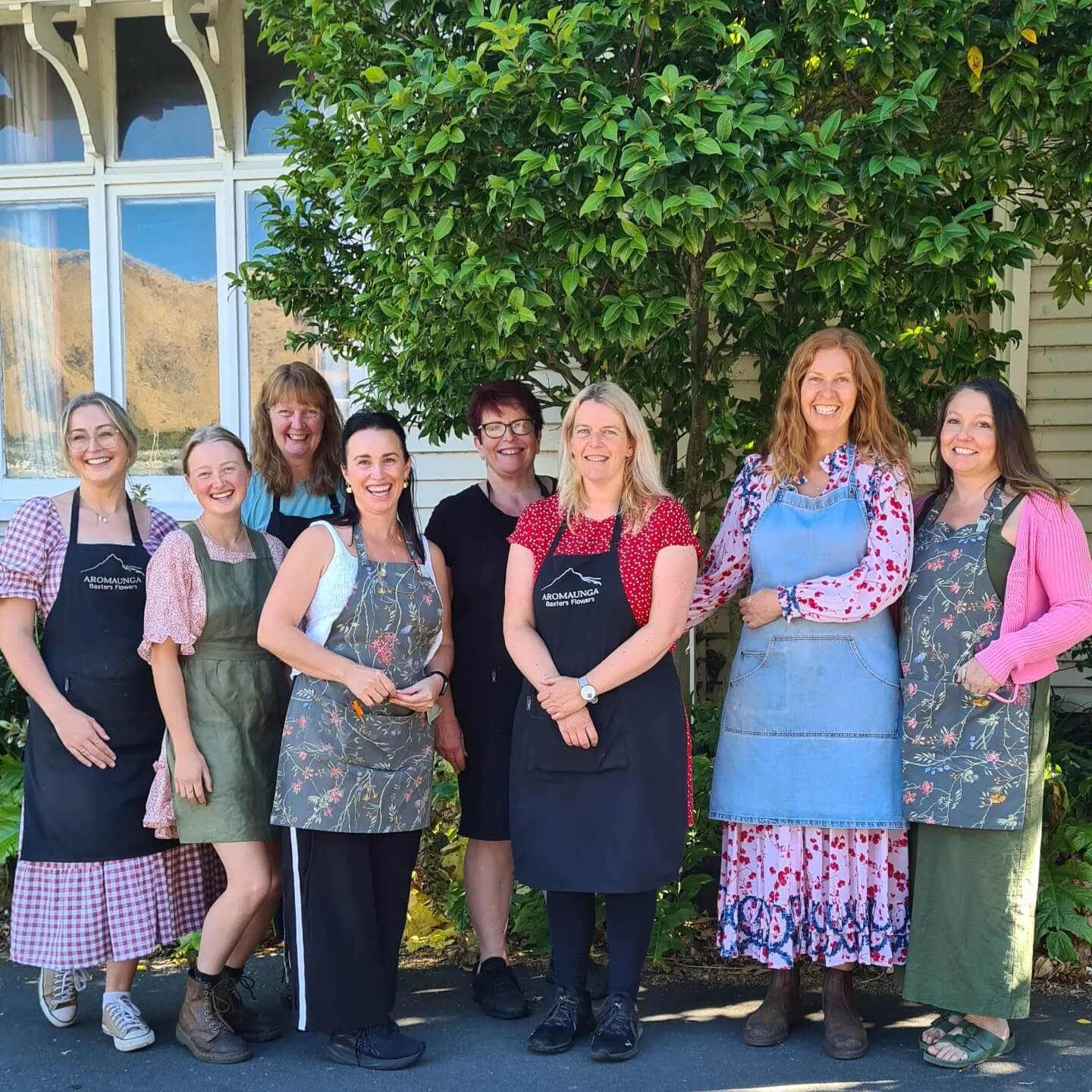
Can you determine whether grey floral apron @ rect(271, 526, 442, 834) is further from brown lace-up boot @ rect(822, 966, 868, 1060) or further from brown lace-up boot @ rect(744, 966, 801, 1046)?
brown lace-up boot @ rect(822, 966, 868, 1060)

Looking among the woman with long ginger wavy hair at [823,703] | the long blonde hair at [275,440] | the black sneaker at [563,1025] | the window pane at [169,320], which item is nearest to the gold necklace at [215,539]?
the long blonde hair at [275,440]

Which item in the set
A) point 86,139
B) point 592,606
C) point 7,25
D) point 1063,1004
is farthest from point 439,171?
point 7,25

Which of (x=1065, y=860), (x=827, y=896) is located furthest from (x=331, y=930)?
(x=1065, y=860)

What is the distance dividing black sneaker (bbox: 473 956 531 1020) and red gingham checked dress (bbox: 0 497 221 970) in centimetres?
109

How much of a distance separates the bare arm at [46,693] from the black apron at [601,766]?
1.33m

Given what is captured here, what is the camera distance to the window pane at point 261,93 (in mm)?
6914

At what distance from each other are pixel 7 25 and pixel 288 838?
18.7 ft

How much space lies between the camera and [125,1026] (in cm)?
386

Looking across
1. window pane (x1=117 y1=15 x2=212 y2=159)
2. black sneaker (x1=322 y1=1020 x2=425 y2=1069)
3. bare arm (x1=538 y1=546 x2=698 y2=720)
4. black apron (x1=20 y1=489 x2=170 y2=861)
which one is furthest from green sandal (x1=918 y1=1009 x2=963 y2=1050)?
window pane (x1=117 y1=15 x2=212 y2=159)

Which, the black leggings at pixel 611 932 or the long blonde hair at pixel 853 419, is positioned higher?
the long blonde hair at pixel 853 419

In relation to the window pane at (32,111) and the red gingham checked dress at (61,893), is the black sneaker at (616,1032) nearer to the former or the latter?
the red gingham checked dress at (61,893)

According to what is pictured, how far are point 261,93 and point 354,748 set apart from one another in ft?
15.5

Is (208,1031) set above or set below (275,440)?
below

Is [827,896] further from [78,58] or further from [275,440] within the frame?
[78,58]
